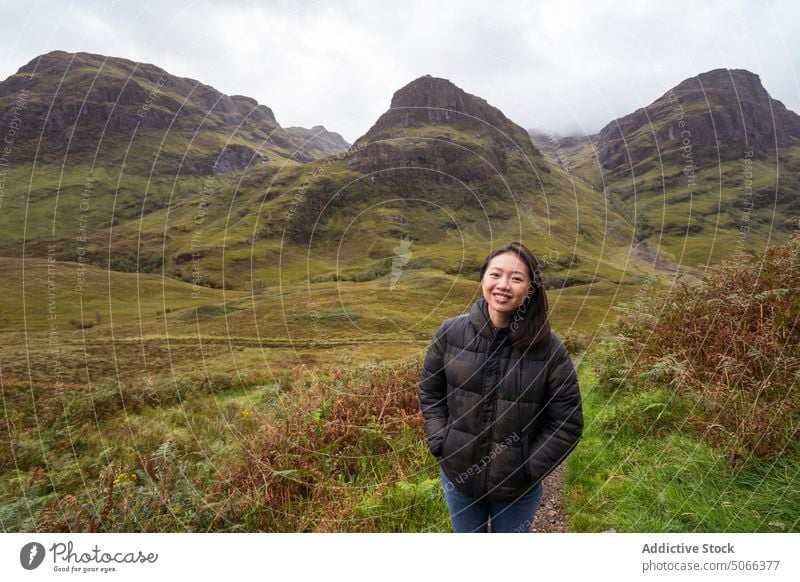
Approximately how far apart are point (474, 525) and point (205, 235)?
111 meters

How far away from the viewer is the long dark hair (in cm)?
327

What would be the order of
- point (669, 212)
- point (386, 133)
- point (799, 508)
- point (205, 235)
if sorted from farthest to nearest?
1. point (669, 212)
2. point (386, 133)
3. point (205, 235)
4. point (799, 508)

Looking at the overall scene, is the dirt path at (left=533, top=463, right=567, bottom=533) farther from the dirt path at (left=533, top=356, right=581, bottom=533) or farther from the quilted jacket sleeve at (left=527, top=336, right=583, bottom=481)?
the quilted jacket sleeve at (left=527, top=336, right=583, bottom=481)

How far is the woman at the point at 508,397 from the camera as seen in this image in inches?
129

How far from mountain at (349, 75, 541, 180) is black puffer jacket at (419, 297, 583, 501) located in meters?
112

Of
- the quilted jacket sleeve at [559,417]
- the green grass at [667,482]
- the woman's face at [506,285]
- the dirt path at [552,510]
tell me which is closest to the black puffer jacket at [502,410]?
the quilted jacket sleeve at [559,417]

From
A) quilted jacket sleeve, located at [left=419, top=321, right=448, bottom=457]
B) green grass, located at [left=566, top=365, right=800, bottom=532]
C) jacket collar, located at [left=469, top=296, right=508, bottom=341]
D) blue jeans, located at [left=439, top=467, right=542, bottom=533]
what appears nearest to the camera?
jacket collar, located at [left=469, top=296, right=508, bottom=341]

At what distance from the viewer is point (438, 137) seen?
107 m

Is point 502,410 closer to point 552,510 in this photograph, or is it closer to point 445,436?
point 445,436

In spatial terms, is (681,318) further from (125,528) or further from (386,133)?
(386,133)

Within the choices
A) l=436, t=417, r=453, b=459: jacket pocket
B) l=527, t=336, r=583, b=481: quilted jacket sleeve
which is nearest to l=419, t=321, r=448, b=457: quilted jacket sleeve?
l=436, t=417, r=453, b=459: jacket pocket

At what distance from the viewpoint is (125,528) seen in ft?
15.0

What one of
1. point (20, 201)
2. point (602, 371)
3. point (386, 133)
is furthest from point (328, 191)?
point (20, 201)

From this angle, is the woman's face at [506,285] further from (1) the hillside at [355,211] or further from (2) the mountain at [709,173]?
(2) the mountain at [709,173]
